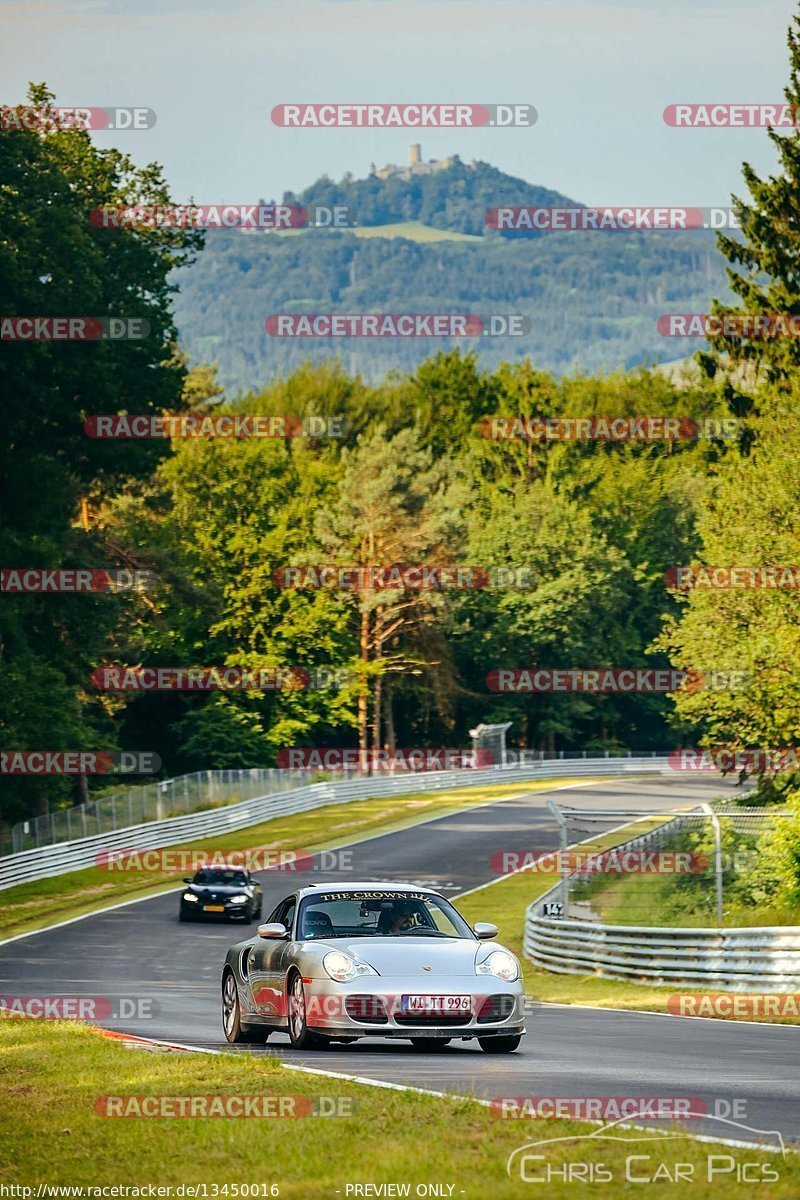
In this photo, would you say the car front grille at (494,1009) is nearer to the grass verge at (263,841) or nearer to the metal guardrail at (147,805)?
the grass verge at (263,841)

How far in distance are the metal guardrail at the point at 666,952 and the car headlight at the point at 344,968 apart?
1012 cm

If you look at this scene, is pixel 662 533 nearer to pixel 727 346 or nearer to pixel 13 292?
pixel 727 346

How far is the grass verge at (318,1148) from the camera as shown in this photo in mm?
8375

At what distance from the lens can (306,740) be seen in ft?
282

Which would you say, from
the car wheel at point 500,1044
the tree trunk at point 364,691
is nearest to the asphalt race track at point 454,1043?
the car wheel at point 500,1044

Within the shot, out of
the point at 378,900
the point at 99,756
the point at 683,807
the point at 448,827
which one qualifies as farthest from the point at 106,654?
the point at 378,900

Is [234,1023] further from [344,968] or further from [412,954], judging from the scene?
→ [412,954]

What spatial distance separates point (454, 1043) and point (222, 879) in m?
23.8

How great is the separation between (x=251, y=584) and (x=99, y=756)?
86.6 feet

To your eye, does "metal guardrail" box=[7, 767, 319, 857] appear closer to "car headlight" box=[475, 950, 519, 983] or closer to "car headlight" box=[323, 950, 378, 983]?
"car headlight" box=[323, 950, 378, 983]

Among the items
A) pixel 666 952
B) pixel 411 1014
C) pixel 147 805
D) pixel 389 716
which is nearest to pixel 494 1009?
pixel 411 1014

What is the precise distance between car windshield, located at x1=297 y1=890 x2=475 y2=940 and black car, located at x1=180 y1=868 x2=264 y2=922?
2353 centimetres

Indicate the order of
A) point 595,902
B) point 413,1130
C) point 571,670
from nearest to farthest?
point 413,1130 < point 595,902 < point 571,670

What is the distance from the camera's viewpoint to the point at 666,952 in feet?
87.5
